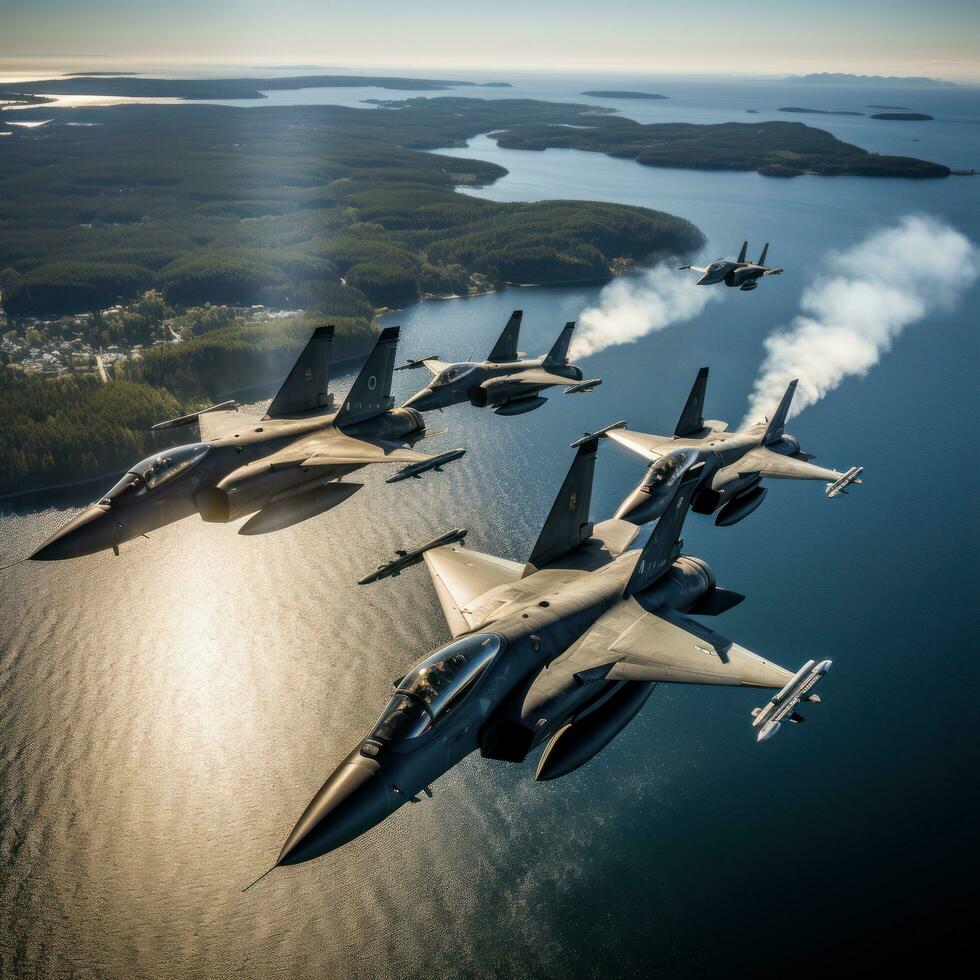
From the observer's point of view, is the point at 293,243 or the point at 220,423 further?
the point at 293,243

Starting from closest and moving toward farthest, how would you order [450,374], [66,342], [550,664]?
[550,664] → [450,374] → [66,342]

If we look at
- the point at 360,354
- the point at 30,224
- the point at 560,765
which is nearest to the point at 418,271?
the point at 360,354

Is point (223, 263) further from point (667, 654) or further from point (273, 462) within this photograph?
point (667, 654)

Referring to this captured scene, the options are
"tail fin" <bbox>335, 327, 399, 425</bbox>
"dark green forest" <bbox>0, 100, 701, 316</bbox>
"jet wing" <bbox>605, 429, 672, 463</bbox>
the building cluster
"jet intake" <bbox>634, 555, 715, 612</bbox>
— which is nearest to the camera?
"jet intake" <bbox>634, 555, 715, 612</bbox>

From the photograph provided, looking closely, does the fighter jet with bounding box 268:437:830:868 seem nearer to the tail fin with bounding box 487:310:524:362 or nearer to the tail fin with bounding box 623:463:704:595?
the tail fin with bounding box 623:463:704:595

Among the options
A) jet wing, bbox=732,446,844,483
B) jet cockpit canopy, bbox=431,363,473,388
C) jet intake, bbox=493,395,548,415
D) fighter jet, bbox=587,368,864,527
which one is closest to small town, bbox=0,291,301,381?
jet cockpit canopy, bbox=431,363,473,388

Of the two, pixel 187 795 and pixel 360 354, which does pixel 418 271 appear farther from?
pixel 187 795

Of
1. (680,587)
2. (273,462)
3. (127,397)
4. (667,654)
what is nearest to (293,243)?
(127,397)

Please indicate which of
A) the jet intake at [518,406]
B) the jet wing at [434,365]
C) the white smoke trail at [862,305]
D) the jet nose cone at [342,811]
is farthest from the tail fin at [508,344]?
the jet nose cone at [342,811]
